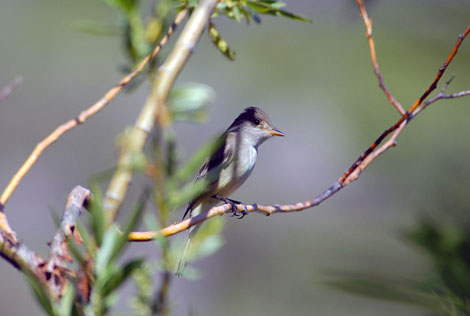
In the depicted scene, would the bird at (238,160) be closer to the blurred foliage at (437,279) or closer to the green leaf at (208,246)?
the blurred foliage at (437,279)

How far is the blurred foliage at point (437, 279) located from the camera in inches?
42.8

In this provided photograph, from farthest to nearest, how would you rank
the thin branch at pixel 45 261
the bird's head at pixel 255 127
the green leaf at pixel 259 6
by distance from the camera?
the bird's head at pixel 255 127 < the green leaf at pixel 259 6 < the thin branch at pixel 45 261

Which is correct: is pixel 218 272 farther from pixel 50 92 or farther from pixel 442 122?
pixel 50 92

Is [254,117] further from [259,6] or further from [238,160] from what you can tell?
[259,6]

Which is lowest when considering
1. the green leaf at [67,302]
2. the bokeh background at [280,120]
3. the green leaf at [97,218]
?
the bokeh background at [280,120]

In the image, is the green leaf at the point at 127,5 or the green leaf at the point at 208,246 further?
the green leaf at the point at 208,246

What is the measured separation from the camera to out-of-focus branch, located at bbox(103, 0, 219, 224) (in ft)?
1.86

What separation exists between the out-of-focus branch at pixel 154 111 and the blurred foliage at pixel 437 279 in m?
0.57

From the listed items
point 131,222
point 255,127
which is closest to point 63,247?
point 131,222

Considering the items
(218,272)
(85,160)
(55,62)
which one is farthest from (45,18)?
(218,272)

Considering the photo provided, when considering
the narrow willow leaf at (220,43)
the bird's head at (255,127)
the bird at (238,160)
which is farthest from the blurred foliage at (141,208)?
the bird's head at (255,127)

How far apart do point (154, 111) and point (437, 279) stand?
2.88 ft

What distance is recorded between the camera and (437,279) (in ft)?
3.92

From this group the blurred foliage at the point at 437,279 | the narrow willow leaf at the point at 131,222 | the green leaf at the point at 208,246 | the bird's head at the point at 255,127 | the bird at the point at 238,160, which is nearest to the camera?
the narrow willow leaf at the point at 131,222
